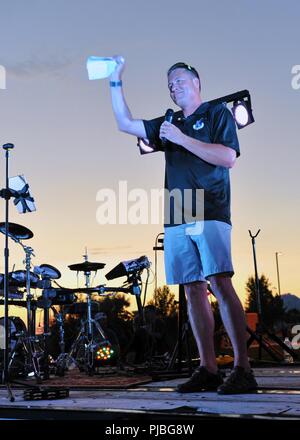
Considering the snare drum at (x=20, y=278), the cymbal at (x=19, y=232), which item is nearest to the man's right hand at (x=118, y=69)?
the cymbal at (x=19, y=232)

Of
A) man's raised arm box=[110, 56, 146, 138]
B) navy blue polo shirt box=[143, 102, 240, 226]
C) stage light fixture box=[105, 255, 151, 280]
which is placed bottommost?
stage light fixture box=[105, 255, 151, 280]

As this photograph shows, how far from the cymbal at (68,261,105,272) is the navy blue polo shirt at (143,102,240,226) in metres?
4.05

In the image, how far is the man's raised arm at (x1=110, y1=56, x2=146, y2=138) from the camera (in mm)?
2818

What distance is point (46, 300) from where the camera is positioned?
6055mm

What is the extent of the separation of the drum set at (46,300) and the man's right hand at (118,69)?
3.52 m

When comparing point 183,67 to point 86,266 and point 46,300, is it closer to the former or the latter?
point 46,300

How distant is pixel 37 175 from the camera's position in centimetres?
623

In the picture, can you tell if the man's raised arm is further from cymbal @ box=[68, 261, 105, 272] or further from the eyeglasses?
cymbal @ box=[68, 261, 105, 272]

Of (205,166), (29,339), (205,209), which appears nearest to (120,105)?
(205,166)

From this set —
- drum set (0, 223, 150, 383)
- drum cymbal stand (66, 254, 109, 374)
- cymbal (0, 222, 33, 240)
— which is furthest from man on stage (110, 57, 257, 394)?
drum cymbal stand (66, 254, 109, 374)

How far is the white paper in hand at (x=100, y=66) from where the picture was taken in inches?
105

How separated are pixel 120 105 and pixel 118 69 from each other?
170 mm

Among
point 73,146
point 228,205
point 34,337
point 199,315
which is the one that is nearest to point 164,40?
point 73,146
